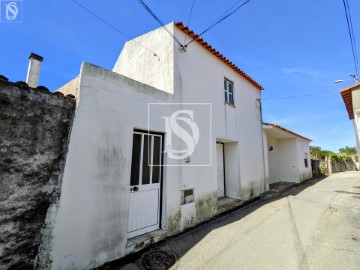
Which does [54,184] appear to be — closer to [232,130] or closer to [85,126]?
[85,126]

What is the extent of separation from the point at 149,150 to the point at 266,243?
358 cm

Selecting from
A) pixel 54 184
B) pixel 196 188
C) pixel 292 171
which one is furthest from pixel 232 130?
pixel 292 171

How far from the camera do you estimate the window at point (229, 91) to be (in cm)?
857

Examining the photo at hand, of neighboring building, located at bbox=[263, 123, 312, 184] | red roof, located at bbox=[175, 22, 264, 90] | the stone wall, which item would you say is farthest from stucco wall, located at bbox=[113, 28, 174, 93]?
neighboring building, located at bbox=[263, 123, 312, 184]

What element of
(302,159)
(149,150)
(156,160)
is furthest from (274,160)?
(149,150)

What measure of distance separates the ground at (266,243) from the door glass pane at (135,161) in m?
1.59

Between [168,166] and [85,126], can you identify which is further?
[168,166]

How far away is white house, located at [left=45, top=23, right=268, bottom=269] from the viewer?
3.64 m

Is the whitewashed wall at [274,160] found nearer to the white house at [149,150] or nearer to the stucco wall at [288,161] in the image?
Answer: the stucco wall at [288,161]

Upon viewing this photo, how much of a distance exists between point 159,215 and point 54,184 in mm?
2742

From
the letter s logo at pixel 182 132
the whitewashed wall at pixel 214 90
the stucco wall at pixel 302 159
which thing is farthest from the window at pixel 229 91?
the stucco wall at pixel 302 159

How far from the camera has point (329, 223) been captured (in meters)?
5.85

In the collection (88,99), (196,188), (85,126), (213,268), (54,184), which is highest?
(88,99)

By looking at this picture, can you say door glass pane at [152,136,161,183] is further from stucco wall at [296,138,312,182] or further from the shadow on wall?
stucco wall at [296,138,312,182]
